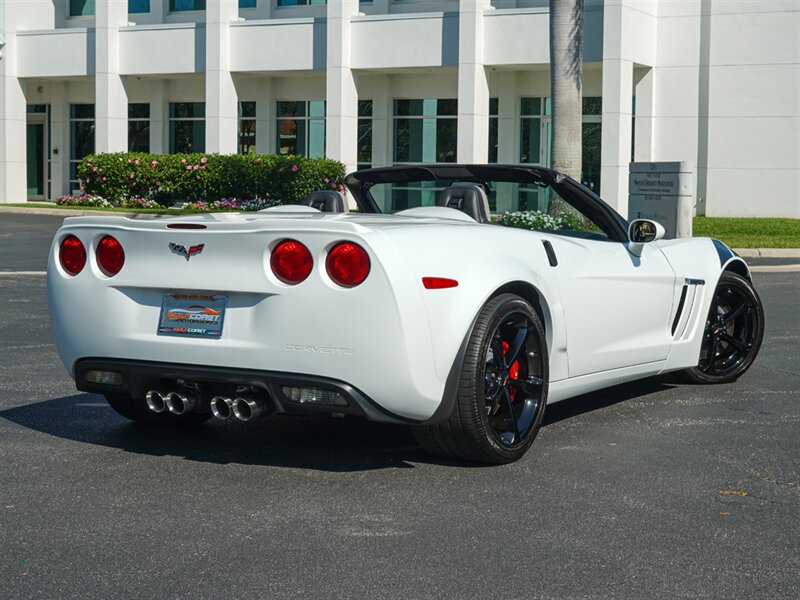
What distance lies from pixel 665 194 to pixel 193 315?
56.1ft

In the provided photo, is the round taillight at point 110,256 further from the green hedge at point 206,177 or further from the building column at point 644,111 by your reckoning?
the building column at point 644,111

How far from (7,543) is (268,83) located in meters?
34.5

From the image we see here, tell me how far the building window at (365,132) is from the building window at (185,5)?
609 centimetres

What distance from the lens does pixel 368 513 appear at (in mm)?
5180

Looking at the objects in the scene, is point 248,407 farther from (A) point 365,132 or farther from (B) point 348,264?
(A) point 365,132

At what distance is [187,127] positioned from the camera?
40.2 m

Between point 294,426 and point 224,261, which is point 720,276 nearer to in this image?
point 294,426

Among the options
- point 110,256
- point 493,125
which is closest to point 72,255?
point 110,256

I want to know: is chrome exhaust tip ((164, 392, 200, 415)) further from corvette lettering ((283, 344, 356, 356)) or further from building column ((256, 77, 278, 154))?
building column ((256, 77, 278, 154))

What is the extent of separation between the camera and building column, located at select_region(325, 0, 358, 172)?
34.2m

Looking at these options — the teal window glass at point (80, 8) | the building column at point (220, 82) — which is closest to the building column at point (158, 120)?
the teal window glass at point (80, 8)

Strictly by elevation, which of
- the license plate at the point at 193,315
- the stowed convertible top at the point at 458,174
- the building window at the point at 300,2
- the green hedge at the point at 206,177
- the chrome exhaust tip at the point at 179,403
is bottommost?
the chrome exhaust tip at the point at 179,403

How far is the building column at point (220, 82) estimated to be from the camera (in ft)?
117

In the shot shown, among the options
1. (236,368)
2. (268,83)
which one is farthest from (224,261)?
(268,83)
